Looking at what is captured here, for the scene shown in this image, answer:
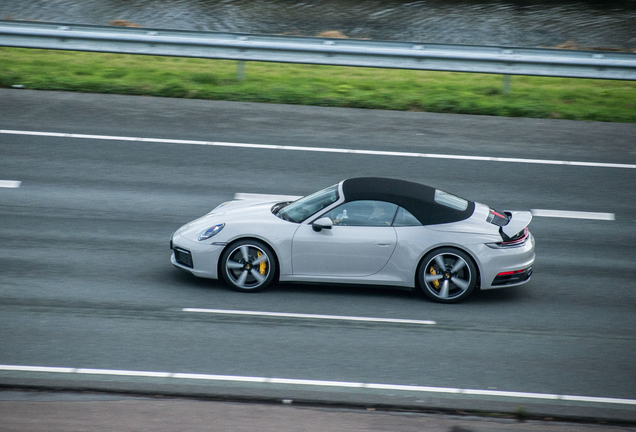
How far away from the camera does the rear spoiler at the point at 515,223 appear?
8.71m

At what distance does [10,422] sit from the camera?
19.3ft

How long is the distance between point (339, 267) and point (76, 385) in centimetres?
324

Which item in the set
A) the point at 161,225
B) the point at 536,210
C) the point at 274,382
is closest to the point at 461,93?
the point at 536,210

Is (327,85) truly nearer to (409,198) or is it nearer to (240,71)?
(240,71)

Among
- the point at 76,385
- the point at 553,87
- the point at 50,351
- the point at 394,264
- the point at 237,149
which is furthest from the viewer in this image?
the point at 553,87

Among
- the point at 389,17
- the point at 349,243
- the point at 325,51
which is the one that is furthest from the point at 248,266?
the point at 389,17

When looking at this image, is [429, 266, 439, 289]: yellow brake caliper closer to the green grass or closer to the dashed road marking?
the dashed road marking

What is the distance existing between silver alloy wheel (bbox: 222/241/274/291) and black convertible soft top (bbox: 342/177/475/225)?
1158mm

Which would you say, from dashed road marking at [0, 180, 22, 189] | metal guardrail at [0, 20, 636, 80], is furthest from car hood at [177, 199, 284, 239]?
metal guardrail at [0, 20, 636, 80]

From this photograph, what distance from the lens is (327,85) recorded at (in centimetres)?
1661

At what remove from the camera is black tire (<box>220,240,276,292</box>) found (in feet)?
28.4

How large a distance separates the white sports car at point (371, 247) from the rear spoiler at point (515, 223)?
0.06ft

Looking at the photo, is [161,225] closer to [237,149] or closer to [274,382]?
[237,149]

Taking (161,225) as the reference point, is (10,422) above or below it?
below
